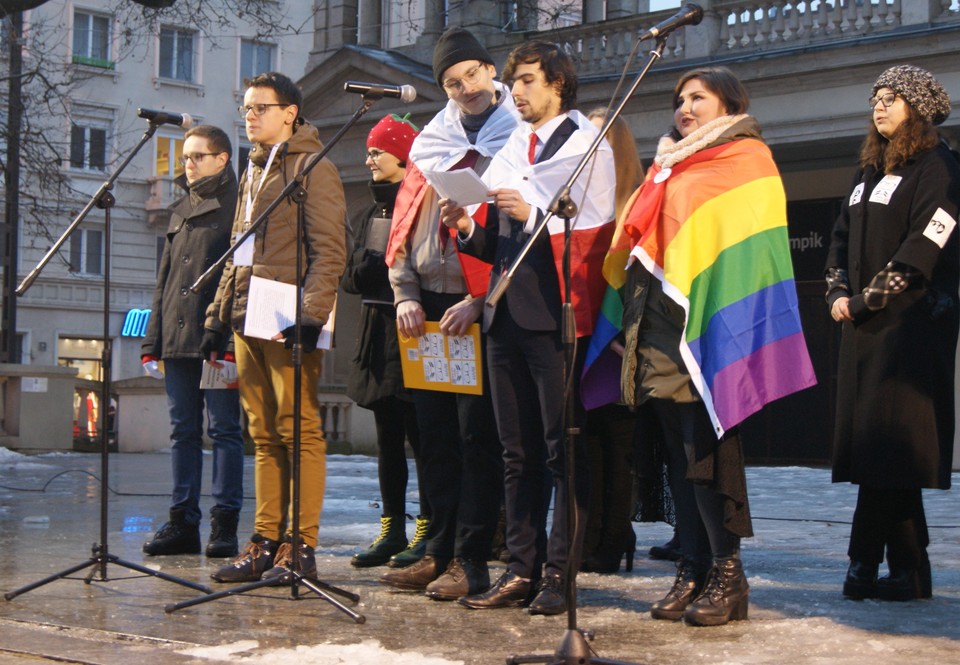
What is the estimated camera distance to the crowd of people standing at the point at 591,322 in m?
5.47

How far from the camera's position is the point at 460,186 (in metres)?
5.43

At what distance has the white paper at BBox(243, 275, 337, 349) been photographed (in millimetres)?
6449

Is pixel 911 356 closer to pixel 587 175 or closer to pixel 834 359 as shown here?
pixel 587 175

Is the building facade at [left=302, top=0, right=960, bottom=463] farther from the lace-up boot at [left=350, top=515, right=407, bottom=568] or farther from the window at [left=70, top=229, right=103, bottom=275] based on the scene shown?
the window at [left=70, top=229, right=103, bottom=275]

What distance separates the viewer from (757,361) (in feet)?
A: 17.8

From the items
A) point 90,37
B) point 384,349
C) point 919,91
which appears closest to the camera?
point 919,91

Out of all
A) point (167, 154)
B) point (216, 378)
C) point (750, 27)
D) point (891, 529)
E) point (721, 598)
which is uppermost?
point (167, 154)

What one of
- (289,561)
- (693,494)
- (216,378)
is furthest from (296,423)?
(693,494)

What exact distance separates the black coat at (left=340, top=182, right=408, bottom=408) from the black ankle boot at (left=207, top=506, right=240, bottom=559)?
0.97 meters

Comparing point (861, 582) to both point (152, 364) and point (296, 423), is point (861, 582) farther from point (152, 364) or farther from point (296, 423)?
point (152, 364)

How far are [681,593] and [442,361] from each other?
1396 mm

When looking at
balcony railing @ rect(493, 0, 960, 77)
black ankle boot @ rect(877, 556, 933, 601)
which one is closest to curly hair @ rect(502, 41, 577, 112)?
black ankle boot @ rect(877, 556, 933, 601)

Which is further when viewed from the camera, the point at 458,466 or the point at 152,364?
the point at 152,364

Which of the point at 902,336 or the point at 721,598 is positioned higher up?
the point at 902,336
